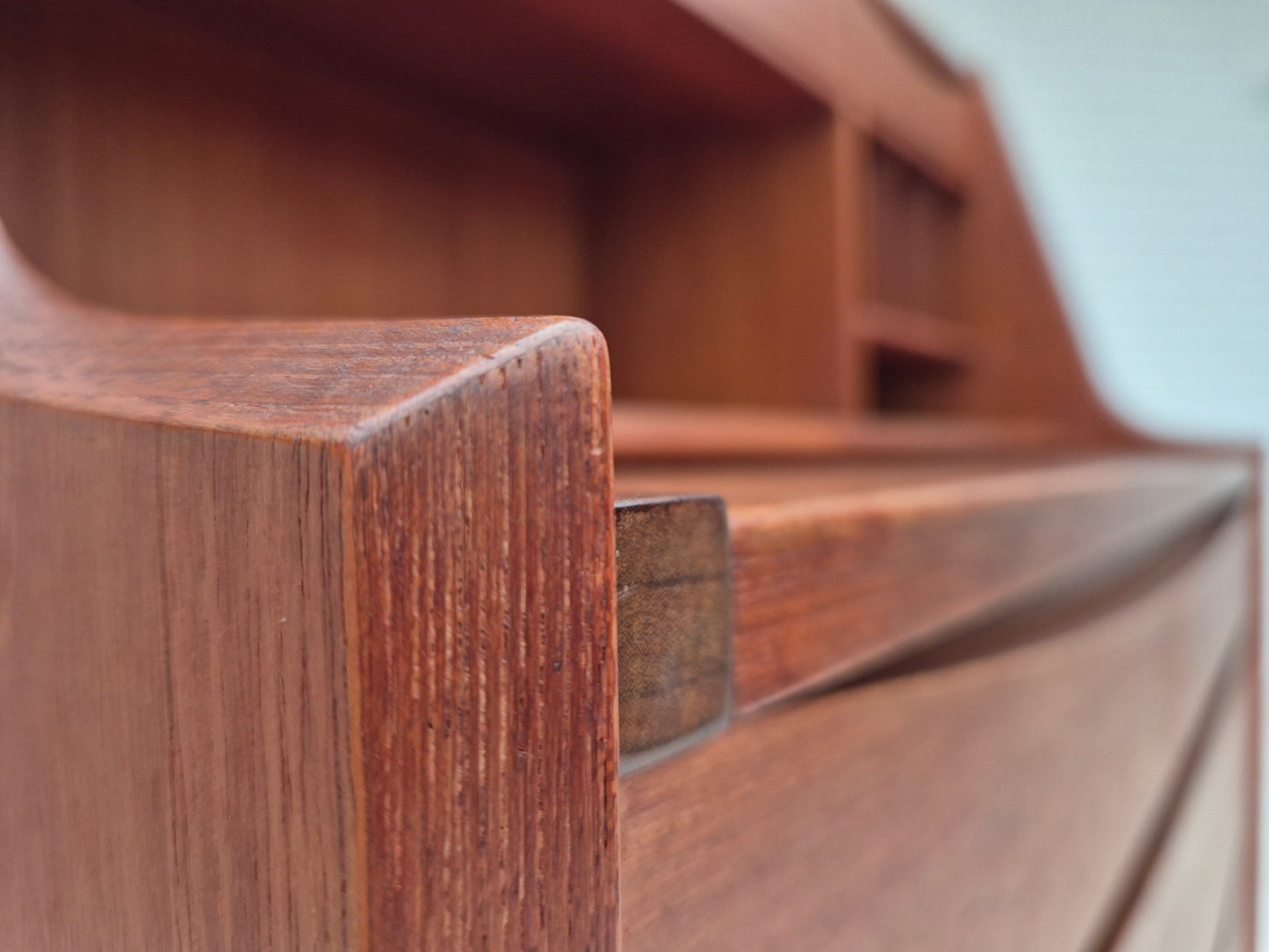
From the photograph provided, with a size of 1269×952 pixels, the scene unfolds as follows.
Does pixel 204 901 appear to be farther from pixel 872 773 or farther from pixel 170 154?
pixel 170 154

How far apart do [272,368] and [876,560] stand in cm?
14

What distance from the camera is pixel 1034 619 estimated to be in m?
0.37

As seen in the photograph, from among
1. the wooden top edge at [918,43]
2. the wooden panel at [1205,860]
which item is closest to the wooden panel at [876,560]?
the wooden panel at [1205,860]

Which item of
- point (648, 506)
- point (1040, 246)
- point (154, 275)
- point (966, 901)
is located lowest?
point (966, 901)

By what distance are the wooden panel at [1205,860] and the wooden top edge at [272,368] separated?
422 millimetres

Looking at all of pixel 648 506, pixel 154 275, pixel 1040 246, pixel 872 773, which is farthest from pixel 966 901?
pixel 1040 246

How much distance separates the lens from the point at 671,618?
0.16 meters

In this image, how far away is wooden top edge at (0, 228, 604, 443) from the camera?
117 mm

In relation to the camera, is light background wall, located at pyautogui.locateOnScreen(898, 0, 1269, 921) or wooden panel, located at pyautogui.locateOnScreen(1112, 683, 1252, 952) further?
light background wall, located at pyautogui.locateOnScreen(898, 0, 1269, 921)

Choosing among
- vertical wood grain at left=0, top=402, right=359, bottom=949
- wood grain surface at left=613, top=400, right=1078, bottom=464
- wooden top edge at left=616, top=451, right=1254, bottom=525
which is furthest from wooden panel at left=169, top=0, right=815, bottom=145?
vertical wood grain at left=0, top=402, right=359, bottom=949

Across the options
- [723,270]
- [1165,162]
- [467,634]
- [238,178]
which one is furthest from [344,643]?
[1165,162]

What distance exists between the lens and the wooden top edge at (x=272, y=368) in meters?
0.12

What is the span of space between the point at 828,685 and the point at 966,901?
10 cm

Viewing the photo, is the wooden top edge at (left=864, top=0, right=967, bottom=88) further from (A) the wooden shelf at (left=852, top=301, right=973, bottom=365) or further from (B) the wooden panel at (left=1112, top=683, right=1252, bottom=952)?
(B) the wooden panel at (left=1112, top=683, right=1252, bottom=952)
